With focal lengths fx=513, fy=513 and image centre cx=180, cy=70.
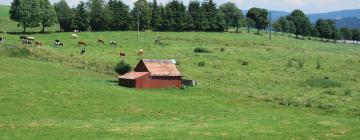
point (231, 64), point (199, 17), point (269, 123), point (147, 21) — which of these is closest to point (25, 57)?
point (231, 64)

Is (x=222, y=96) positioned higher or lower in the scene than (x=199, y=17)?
lower

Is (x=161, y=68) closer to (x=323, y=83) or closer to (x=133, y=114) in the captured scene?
(x=133, y=114)

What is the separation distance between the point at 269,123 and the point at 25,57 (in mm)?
43813

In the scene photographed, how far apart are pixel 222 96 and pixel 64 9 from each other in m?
78.3

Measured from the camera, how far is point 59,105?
42312mm

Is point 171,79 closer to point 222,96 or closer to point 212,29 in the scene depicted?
point 222,96

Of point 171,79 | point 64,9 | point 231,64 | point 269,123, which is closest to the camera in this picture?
point 269,123

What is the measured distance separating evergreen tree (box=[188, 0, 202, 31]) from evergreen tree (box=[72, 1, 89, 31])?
29263 millimetres

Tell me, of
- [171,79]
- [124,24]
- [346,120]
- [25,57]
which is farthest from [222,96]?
[124,24]

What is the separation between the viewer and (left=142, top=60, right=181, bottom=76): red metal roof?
189 ft

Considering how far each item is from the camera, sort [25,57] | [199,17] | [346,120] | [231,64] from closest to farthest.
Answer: [346,120] → [25,57] → [231,64] → [199,17]

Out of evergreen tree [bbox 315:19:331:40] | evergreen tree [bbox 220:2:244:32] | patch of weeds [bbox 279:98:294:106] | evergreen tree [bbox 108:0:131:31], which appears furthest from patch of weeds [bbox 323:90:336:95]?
evergreen tree [bbox 315:19:331:40]

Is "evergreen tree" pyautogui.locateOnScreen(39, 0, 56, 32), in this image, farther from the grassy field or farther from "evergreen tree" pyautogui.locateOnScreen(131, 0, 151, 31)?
the grassy field

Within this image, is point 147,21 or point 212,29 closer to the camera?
point 147,21
